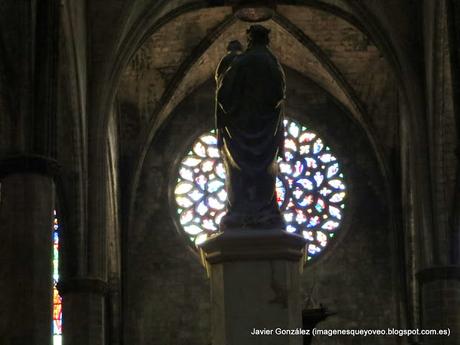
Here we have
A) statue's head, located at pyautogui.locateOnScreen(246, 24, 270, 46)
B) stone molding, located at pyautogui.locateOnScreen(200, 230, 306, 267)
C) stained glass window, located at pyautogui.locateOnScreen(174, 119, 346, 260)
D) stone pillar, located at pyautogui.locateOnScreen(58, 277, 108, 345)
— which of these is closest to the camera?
stone molding, located at pyautogui.locateOnScreen(200, 230, 306, 267)

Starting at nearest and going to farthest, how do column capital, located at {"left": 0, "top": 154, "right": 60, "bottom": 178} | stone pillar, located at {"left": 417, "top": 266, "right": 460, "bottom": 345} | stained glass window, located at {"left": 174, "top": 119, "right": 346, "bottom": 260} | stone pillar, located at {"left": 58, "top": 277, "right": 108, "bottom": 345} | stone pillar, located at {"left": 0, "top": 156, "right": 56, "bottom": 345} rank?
stone pillar, located at {"left": 0, "top": 156, "right": 56, "bottom": 345} < column capital, located at {"left": 0, "top": 154, "right": 60, "bottom": 178} < stone pillar, located at {"left": 58, "top": 277, "right": 108, "bottom": 345} < stone pillar, located at {"left": 417, "top": 266, "right": 460, "bottom": 345} < stained glass window, located at {"left": 174, "top": 119, "right": 346, "bottom": 260}

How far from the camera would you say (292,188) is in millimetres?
30266

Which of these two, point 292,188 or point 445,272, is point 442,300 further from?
point 292,188

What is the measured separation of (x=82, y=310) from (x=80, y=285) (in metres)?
0.44

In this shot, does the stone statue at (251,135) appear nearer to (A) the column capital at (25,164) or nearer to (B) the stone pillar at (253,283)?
(B) the stone pillar at (253,283)

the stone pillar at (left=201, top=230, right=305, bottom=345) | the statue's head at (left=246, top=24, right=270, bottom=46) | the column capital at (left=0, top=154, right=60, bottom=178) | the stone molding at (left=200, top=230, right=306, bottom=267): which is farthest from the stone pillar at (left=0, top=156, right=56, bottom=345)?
the stone molding at (left=200, top=230, right=306, bottom=267)

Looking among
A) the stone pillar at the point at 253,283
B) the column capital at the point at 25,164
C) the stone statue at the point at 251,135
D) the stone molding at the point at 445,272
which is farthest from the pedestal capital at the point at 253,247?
the stone molding at the point at 445,272

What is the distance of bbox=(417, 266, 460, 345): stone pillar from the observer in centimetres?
2350

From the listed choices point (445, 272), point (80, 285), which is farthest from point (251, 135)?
point (445, 272)

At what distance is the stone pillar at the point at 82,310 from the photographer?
2311cm

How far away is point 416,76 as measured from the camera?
24438 mm

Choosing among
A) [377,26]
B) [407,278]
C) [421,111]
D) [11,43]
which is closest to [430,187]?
[421,111]

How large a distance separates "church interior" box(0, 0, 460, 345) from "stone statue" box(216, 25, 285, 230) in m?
10.8

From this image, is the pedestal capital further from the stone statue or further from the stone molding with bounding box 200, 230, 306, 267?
the stone statue
